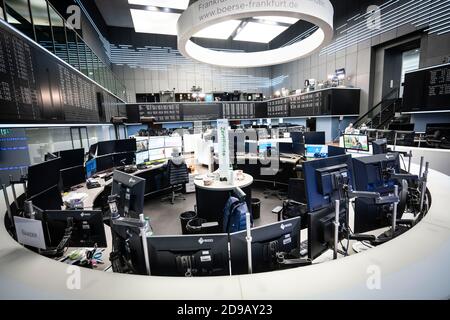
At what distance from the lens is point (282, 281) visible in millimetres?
1021

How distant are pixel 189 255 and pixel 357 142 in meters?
4.52

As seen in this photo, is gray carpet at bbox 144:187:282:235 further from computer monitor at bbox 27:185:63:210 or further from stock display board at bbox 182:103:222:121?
stock display board at bbox 182:103:222:121

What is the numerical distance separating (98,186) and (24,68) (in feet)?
5.94

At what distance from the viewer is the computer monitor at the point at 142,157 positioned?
5062 millimetres

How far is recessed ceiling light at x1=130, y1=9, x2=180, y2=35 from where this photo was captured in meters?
8.50

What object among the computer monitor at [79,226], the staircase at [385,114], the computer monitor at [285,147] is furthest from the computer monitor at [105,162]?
the staircase at [385,114]

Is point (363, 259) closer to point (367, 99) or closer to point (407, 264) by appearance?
point (407, 264)

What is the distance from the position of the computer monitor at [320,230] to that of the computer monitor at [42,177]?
208 cm

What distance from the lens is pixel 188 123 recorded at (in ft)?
38.9

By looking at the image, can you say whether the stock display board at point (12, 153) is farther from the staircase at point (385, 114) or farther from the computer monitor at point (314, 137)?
the staircase at point (385, 114)

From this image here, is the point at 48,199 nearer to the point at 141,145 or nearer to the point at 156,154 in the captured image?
the point at 141,145

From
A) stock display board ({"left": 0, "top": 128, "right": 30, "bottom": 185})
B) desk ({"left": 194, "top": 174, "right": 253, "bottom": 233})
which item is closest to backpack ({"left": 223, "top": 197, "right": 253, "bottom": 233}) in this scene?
desk ({"left": 194, "top": 174, "right": 253, "bottom": 233})

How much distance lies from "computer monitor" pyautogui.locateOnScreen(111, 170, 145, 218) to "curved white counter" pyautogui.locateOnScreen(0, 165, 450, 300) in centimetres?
53

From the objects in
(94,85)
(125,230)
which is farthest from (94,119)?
(125,230)
